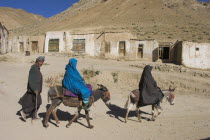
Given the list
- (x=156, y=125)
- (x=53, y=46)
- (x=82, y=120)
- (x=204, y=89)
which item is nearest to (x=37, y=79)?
(x=82, y=120)

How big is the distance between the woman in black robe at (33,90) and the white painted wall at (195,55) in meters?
16.1

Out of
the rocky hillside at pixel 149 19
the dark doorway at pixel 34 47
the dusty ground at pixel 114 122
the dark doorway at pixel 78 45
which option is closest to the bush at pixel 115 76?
the dusty ground at pixel 114 122

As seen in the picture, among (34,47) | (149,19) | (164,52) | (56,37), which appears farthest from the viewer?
(149,19)

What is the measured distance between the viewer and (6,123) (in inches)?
224

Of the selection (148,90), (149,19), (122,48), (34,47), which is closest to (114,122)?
(148,90)

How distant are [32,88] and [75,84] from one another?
1176 mm

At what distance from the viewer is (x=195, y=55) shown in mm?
19281

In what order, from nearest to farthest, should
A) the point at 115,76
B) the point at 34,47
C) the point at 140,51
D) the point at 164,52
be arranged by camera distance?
the point at 115,76 → the point at 140,51 → the point at 164,52 → the point at 34,47

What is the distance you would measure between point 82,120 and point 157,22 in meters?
36.3

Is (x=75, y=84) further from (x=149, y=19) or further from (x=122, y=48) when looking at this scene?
(x=149, y=19)

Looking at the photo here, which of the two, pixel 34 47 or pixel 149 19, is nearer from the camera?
pixel 34 47

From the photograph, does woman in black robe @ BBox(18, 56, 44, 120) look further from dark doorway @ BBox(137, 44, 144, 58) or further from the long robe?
dark doorway @ BBox(137, 44, 144, 58)

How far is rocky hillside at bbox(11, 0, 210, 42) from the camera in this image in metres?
33.9

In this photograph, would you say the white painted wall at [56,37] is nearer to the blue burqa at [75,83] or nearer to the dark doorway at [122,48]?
the dark doorway at [122,48]
